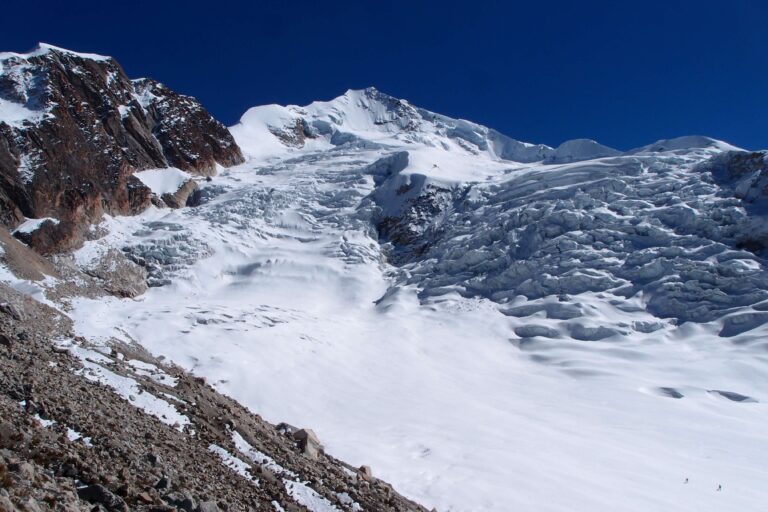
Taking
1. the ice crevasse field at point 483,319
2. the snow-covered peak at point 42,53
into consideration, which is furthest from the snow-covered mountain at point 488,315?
the snow-covered peak at point 42,53

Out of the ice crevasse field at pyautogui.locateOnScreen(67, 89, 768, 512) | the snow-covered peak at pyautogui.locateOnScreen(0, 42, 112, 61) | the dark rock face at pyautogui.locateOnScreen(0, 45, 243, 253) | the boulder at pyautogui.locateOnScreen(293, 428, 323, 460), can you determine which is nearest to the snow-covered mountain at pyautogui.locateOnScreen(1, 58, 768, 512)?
the ice crevasse field at pyautogui.locateOnScreen(67, 89, 768, 512)

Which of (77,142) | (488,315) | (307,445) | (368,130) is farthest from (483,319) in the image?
(368,130)

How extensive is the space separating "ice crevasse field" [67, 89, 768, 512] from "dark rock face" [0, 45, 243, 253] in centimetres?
336

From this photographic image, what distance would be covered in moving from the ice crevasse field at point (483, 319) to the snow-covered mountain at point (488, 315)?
221 millimetres

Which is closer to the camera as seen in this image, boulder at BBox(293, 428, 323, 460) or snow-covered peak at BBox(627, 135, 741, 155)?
boulder at BBox(293, 428, 323, 460)

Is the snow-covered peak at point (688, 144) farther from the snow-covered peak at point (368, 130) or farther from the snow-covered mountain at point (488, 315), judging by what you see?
the snow-covered peak at point (368, 130)

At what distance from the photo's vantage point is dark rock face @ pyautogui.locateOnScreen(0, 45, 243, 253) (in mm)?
58594

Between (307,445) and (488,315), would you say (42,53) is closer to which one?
(488,315)

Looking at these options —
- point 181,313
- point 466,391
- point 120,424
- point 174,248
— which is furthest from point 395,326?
point 120,424

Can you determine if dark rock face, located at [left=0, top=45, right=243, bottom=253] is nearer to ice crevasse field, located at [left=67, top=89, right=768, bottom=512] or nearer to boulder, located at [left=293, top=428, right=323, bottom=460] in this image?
ice crevasse field, located at [left=67, top=89, right=768, bottom=512]

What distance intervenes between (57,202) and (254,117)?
303ft

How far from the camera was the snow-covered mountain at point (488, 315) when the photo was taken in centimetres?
2744

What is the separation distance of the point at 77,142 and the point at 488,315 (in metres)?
50.8

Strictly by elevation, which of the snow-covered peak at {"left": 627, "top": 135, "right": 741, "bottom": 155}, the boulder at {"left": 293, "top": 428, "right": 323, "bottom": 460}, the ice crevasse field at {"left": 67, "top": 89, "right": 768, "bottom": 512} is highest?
the snow-covered peak at {"left": 627, "top": 135, "right": 741, "bottom": 155}
